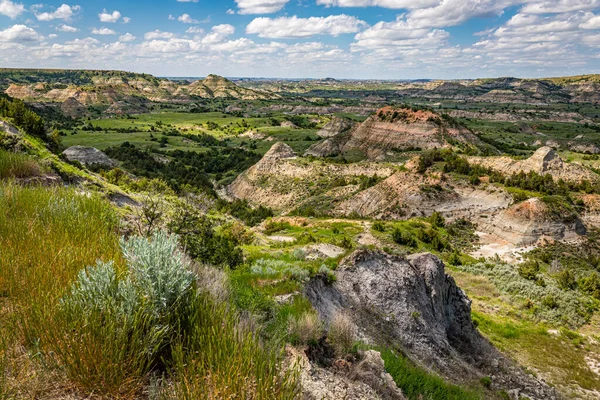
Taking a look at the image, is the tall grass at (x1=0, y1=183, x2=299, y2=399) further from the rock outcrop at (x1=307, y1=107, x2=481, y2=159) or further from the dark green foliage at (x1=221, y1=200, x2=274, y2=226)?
the rock outcrop at (x1=307, y1=107, x2=481, y2=159)

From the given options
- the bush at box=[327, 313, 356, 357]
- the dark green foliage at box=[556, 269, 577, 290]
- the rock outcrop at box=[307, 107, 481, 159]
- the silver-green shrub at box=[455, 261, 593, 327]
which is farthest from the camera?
the rock outcrop at box=[307, 107, 481, 159]

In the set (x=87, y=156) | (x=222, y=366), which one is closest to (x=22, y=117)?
(x=222, y=366)

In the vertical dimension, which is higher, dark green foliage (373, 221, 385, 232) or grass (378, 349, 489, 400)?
grass (378, 349, 489, 400)

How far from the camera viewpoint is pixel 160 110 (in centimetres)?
18325

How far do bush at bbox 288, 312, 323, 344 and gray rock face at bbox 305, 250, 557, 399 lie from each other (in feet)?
13.2

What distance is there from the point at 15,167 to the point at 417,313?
13.2 m

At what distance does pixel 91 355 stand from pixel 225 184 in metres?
76.8

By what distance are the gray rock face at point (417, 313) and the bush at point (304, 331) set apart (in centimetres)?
403

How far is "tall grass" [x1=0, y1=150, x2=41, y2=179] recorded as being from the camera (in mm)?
8109

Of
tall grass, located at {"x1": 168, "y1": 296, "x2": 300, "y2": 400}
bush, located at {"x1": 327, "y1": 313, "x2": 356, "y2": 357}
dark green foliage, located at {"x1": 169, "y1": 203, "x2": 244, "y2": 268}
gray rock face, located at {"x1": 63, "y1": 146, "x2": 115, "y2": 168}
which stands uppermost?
tall grass, located at {"x1": 168, "y1": 296, "x2": 300, "y2": 400}

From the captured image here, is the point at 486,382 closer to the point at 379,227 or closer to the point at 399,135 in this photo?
the point at 379,227

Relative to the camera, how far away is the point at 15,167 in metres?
8.35

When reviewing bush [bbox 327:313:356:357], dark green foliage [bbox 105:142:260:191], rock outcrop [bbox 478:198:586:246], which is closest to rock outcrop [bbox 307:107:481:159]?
dark green foliage [bbox 105:142:260:191]

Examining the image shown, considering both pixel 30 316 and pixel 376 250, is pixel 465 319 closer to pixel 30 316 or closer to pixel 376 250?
pixel 376 250
